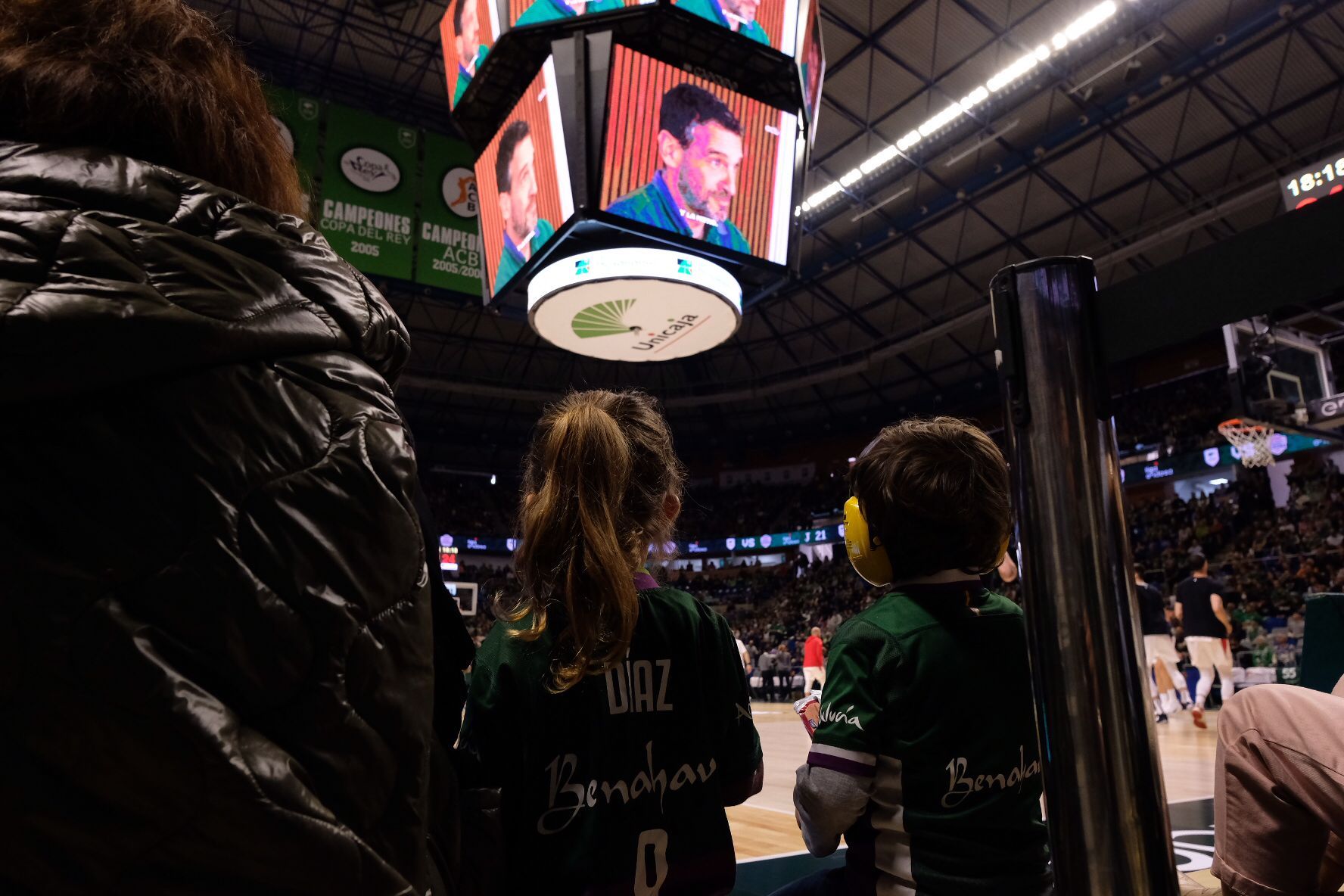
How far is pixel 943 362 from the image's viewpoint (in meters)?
23.1

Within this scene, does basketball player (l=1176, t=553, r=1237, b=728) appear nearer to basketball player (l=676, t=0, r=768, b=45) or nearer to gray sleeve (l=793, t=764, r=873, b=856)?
basketball player (l=676, t=0, r=768, b=45)

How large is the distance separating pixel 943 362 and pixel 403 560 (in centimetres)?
2386

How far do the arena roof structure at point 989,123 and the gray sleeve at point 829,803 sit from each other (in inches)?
333

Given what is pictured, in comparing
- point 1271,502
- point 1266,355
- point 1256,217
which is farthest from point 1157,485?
point 1266,355

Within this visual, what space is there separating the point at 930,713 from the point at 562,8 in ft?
22.4

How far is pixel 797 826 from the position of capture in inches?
174

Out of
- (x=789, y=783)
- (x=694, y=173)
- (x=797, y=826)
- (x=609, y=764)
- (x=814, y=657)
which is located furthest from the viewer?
(x=814, y=657)

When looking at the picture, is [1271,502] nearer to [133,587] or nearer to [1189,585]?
[1189,585]

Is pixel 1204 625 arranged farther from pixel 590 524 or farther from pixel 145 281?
pixel 145 281

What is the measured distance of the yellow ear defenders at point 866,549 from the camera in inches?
70.0

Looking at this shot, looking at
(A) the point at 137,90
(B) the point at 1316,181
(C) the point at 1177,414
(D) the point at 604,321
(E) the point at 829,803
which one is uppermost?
(C) the point at 1177,414

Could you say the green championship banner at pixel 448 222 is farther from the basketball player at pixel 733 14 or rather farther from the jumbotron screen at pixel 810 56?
the basketball player at pixel 733 14

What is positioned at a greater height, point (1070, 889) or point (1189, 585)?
point (1189, 585)

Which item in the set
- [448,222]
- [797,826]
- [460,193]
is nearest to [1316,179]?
[797,826]
